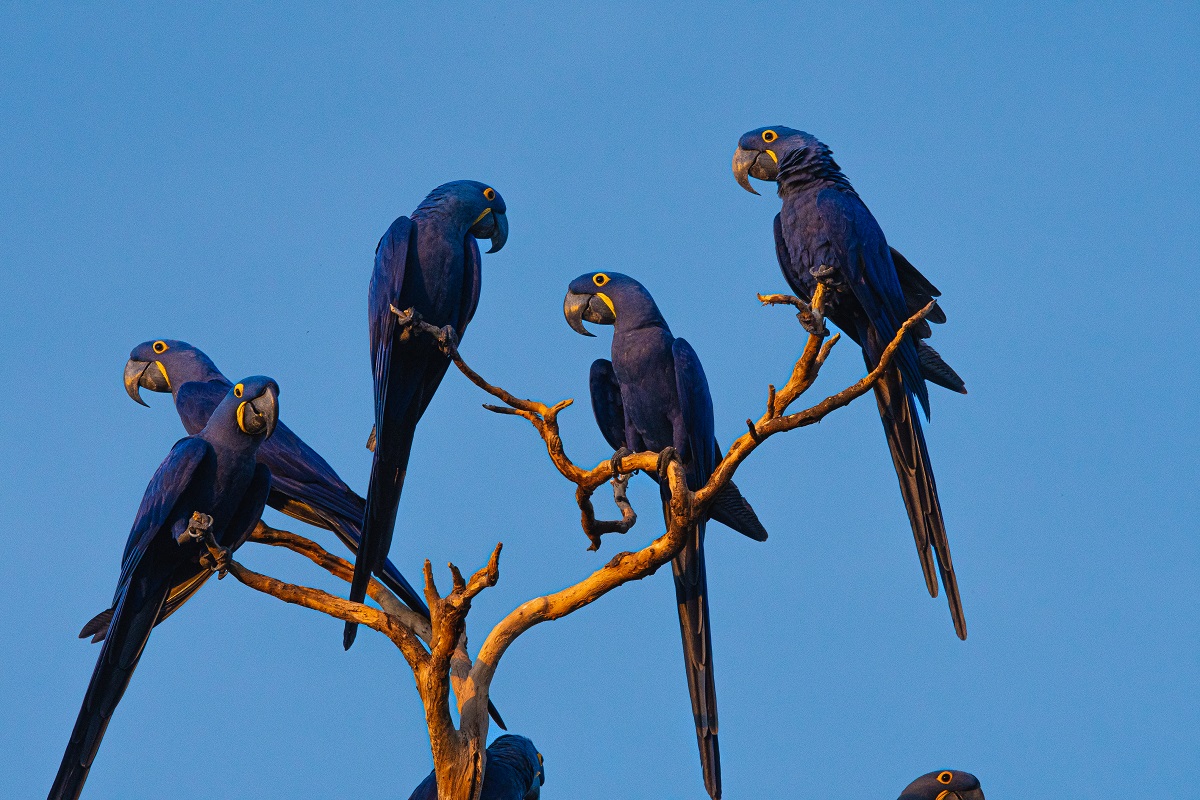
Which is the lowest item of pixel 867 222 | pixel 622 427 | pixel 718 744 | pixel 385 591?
pixel 718 744

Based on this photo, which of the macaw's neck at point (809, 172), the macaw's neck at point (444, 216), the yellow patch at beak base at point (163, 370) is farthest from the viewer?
the yellow patch at beak base at point (163, 370)

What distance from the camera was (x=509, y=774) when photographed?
251 inches

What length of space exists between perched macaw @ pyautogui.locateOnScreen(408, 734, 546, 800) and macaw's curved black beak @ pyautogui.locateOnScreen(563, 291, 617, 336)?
2.18m

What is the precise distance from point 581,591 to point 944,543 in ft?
6.20

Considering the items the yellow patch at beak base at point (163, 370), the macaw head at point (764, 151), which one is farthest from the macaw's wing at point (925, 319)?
the yellow patch at beak base at point (163, 370)

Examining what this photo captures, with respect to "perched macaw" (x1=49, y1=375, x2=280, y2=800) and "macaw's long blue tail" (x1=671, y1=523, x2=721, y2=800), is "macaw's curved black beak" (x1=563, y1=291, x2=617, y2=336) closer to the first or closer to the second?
"macaw's long blue tail" (x1=671, y1=523, x2=721, y2=800)

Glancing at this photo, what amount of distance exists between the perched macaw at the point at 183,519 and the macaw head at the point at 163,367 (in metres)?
1.56

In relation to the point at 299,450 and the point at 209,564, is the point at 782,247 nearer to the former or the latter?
the point at 299,450

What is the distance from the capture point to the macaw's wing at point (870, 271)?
243 inches

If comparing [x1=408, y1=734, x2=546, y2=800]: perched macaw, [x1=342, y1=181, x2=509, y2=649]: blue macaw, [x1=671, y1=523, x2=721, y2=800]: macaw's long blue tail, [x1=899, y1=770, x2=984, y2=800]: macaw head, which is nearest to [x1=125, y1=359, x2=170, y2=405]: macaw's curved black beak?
[x1=342, y1=181, x2=509, y2=649]: blue macaw

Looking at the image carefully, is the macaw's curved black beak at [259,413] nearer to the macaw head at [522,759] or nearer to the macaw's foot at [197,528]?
the macaw's foot at [197,528]

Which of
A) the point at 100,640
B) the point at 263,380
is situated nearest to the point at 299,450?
the point at 263,380

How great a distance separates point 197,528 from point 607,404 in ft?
6.88

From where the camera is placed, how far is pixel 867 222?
20.8 feet
